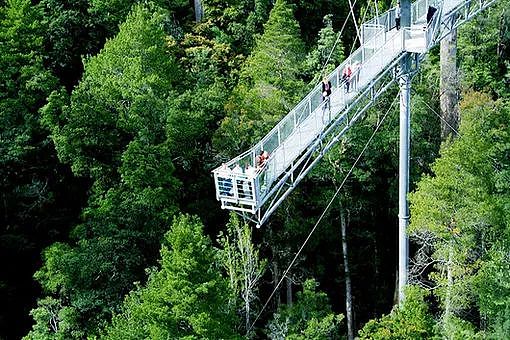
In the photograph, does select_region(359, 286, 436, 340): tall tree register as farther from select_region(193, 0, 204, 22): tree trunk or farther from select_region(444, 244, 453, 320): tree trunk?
select_region(193, 0, 204, 22): tree trunk

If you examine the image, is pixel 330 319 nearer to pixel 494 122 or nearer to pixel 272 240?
pixel 272 240

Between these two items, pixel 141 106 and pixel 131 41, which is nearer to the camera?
pixel 141 106

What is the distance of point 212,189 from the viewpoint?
29.7 meters

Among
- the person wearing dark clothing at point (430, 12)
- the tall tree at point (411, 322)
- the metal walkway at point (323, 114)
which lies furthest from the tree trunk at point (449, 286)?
the person wearing dark clothing at point (430, 12)

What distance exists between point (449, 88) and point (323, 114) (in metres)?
10.1

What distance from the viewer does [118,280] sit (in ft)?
87.3

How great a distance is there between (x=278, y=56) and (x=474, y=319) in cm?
1131

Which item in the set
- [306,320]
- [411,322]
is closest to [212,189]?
[306,320]

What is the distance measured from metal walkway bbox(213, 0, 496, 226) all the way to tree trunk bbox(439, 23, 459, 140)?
427cm

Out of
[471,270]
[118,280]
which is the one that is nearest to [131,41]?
[118,280]

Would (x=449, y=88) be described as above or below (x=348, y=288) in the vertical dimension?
above

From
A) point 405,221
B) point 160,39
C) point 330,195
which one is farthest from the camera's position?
point 160,39

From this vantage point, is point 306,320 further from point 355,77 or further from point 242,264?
point 355,77

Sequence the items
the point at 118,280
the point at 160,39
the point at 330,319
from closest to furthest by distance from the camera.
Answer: the point at 330,319 < the point at 118,280 < the point at 160,39
